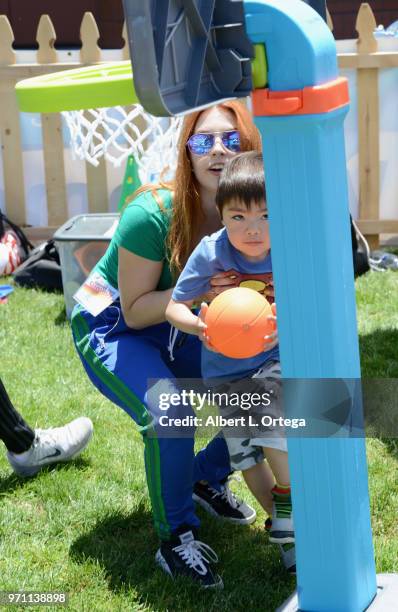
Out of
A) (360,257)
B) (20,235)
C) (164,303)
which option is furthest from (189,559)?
(20,235)

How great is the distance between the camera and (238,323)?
2260 millimetres

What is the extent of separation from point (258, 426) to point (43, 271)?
3636 mm

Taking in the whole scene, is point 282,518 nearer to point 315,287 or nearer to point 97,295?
point 97,295

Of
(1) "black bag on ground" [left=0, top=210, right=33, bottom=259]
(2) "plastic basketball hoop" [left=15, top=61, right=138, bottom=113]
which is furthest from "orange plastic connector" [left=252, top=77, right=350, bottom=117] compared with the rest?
(1) "black bag on ground" [left=0, top=210, right=33, bottom=259]

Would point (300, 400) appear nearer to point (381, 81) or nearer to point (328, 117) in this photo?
point (328, 117)

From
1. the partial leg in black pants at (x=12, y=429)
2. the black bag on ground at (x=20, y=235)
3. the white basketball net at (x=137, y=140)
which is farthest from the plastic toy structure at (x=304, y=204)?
the black bag on ground at (x=20, y=235)

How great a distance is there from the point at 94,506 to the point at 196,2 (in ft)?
6.80

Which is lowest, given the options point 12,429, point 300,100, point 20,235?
point 12,429

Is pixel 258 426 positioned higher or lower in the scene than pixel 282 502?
higher

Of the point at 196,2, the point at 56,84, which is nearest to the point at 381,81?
the point at 56,84

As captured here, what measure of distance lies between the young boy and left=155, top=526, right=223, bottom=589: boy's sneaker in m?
0.21

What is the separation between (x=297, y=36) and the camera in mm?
1790

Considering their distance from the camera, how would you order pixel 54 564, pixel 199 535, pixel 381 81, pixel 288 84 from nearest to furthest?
pixel 288 84
pixel 54 564
pixel 199 535
pixel 381 81

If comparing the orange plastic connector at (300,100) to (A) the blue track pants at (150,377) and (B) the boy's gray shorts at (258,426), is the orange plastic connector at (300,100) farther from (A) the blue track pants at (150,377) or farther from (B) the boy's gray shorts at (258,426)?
(A) the blue track pants at (150,377)
